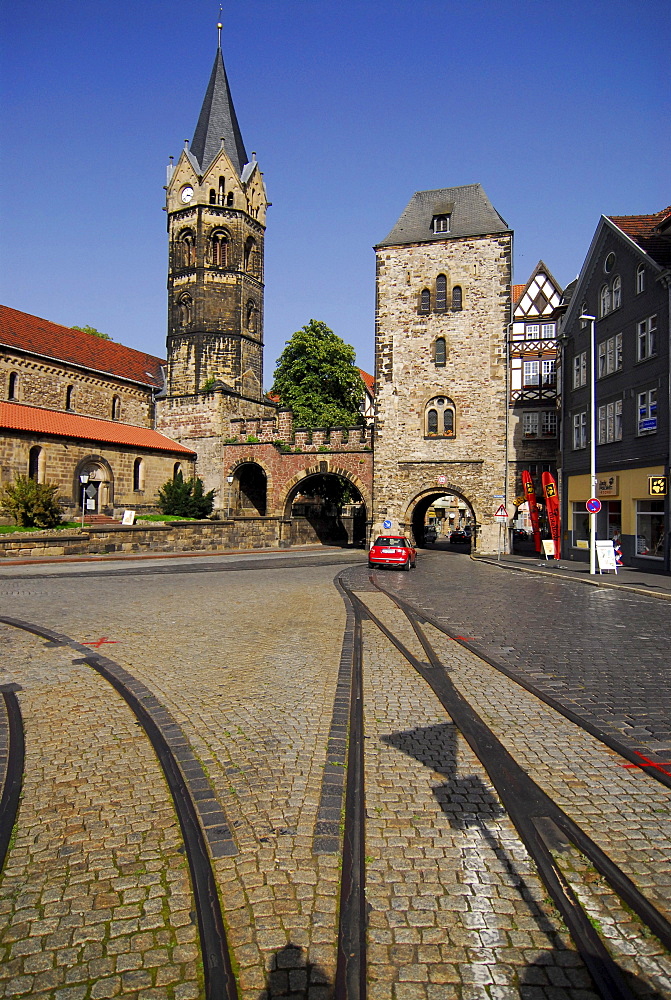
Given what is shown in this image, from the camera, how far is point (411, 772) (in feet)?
14.1

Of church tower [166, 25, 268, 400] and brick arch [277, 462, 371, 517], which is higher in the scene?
church tower [166, 25, 268, 400]

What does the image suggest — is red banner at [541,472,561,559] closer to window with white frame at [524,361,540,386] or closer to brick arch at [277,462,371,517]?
window with white frame at [524,361,540,386]

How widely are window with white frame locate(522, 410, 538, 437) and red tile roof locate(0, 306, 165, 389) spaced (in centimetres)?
2615

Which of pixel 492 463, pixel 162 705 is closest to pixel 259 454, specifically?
pixel 492 463

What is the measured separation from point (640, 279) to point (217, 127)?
35.9 m

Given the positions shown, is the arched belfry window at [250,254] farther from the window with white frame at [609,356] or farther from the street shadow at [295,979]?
the street shadow at [295,979]

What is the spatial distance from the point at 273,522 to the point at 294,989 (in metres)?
36.6

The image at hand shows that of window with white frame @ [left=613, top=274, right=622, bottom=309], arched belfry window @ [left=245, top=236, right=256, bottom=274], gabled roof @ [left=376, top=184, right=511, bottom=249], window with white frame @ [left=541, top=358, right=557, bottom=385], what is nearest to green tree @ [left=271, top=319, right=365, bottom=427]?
arched belfry window @ [left=245, top=236, right=256, bottom=274]

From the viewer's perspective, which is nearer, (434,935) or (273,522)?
(434,935)

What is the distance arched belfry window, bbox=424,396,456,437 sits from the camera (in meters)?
34.8

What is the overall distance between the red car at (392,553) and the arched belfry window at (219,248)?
29.0 metres

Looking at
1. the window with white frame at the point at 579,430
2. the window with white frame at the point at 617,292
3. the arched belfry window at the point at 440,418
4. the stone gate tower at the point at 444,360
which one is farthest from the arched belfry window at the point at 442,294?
the window with white frame at the point at 617,292

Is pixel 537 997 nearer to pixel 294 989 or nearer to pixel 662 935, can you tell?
pixel 662 935

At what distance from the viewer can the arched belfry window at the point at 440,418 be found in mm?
34750
